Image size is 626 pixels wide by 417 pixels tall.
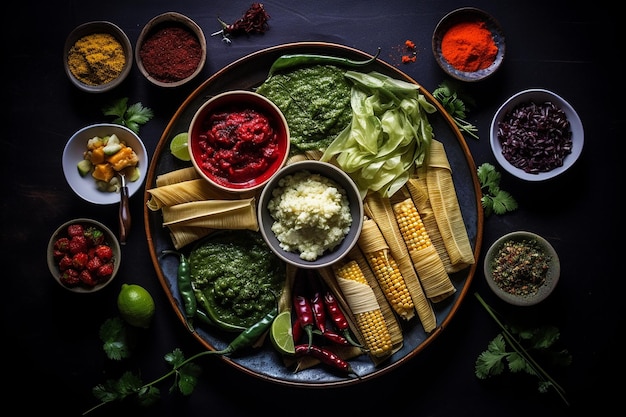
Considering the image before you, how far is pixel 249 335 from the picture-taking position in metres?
4.21

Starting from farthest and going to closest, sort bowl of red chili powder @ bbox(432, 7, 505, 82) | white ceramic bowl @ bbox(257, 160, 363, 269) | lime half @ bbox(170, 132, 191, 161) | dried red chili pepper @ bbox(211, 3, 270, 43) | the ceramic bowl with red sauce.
Result: dried red chili pepper @ bbox(211, 3, 270, 43) → bowl of red chili powder @ bbox(432, 7, 505, 82) → lime half @ bbox(170, 132, 191, 161) → the ceramic bowl with red sauce → white ceramic bowl @ bbox(257, 160, 363, 269)

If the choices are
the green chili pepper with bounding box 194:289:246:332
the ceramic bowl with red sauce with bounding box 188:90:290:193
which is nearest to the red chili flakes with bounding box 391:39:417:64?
the ceramic bowl with red sauce with bounding box 188:90:290:193

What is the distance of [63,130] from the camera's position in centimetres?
465

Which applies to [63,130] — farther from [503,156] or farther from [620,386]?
[620,386]

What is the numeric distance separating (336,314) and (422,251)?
2.68 ft

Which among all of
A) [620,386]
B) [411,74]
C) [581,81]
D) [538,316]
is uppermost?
[411,74]

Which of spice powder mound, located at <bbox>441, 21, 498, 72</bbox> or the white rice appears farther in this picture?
spice powder mound, located at <bbox>441, 21, 498, 72</bbox>

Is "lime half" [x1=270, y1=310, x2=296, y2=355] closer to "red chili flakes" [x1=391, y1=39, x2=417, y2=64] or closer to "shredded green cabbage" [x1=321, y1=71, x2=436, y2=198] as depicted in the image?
"shredded green cabbage" [x1=321, y1=71, x2=436, y2=198]

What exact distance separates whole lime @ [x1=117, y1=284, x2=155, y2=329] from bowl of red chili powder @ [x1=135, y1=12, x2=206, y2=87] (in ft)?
5.32

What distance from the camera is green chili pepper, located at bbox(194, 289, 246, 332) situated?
4270 mm

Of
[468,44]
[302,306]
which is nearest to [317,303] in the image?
[302,306]

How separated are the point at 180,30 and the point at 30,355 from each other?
293 centimetres

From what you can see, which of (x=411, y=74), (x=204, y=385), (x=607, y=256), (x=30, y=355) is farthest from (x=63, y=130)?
(x=607, y=256)

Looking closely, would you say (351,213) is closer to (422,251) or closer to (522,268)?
(422,251)
